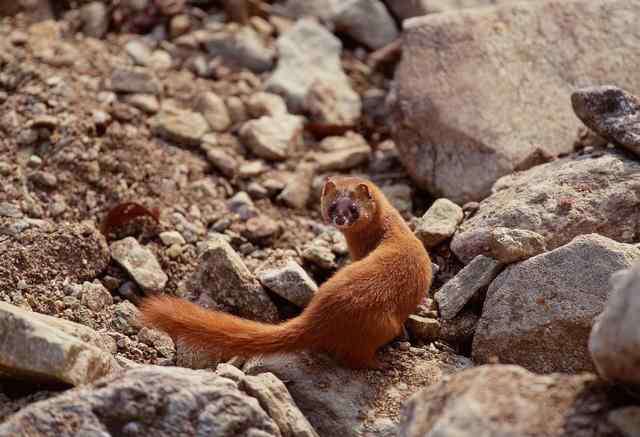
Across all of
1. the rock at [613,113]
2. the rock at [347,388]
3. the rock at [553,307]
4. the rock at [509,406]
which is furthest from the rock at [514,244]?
the rock at [509,406]

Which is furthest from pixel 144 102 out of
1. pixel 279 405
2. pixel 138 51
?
pixel 279 405

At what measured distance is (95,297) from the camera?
5.15 metres

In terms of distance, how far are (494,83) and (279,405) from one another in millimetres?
3797

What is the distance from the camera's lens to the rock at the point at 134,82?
708cm

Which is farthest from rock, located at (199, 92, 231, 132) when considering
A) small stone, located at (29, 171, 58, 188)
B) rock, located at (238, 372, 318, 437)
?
rock, located at (238, 372, 318, 437)

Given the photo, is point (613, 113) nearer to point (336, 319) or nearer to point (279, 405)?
point (336, 319)

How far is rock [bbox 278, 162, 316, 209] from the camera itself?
6715 millimetres

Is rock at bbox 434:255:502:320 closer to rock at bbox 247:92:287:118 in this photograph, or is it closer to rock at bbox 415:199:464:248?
rock at bbox 415:199:464:248

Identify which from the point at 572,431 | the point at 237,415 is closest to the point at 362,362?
the point at 237,415

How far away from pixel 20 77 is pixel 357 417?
4.17 m

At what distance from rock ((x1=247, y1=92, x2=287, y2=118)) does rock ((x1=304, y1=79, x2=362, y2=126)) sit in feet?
0.90

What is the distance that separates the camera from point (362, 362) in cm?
466

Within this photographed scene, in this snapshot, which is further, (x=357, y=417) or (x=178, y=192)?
(x=178, y=192)

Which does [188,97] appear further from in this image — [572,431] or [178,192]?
[572,431]
